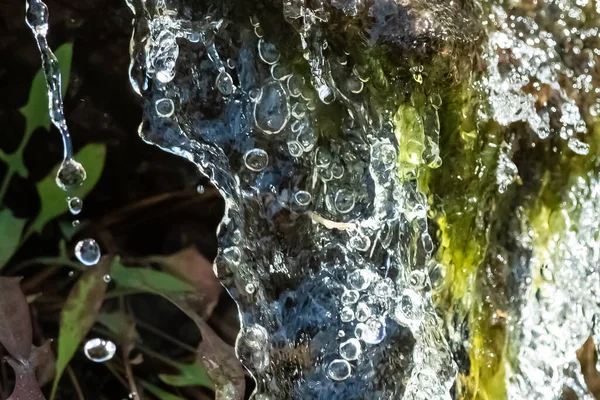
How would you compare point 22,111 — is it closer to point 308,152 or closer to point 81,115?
point 81,115

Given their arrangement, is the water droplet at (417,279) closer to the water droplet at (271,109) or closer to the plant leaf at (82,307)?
the water droplet at (271,109)

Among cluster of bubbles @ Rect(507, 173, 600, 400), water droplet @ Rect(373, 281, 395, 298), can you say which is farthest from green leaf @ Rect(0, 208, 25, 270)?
cluster of bubbles @ Rect(507, 173, 600, 400)

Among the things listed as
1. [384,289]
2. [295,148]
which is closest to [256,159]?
[295,148]

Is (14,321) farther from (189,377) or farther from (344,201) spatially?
(344,201)

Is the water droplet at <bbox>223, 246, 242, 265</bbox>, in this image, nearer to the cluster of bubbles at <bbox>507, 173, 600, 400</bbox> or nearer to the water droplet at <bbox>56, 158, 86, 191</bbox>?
the water droplet at <bbox>56, 158, 86, 191</bbox>

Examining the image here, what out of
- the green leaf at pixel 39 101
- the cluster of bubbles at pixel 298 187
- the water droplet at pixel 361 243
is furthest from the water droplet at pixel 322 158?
the green leaf at pixel 39 101

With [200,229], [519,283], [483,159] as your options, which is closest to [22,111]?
[200,229]
